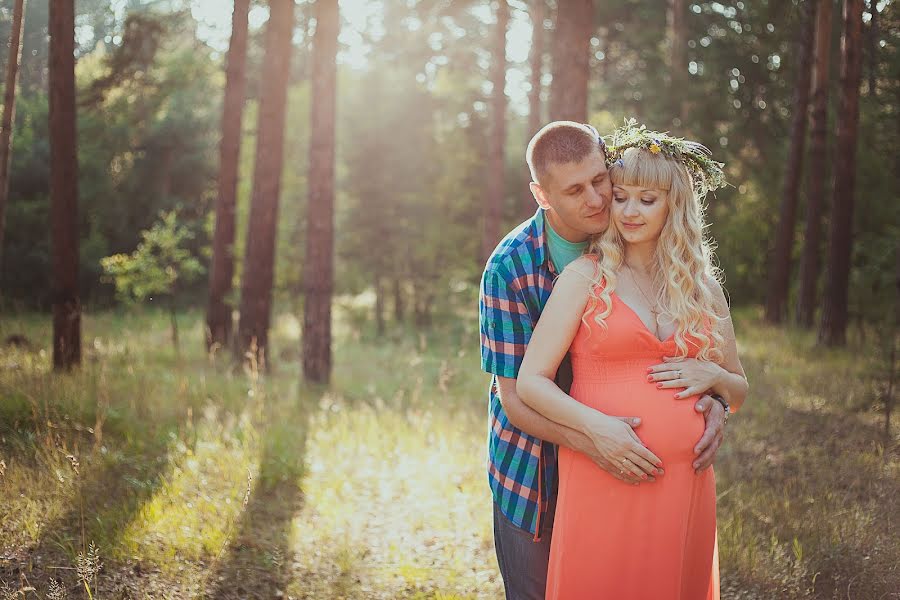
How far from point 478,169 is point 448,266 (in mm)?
3195

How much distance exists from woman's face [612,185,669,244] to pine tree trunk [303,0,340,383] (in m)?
8.21

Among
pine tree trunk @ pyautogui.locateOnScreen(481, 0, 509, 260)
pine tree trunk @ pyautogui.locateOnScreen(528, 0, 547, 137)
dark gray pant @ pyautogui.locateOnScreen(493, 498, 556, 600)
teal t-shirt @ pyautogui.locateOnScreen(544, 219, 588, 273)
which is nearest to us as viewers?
dark gray pant @ pyautogui.locateOnScreen(493, 498, 556, 600)

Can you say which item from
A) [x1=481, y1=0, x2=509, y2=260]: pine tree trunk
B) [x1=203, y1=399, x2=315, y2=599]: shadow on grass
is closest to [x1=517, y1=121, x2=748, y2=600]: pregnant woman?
[x1=203, y1=399, x2=315, y2=599]: shadow on grass

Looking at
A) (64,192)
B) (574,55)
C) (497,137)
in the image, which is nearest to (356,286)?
(497,137)

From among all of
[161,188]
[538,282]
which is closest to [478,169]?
[161,188]

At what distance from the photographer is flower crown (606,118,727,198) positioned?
3.15m

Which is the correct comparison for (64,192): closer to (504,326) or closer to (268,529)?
(268,529)

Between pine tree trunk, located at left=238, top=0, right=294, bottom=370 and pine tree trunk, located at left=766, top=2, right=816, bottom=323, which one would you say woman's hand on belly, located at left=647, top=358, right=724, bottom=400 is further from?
pine tree trunk, located at left=766, top=2, right=816, bottom=323

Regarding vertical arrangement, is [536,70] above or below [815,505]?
above

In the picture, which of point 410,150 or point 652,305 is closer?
point 652,305

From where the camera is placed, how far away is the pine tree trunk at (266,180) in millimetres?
11773

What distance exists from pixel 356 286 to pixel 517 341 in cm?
2129

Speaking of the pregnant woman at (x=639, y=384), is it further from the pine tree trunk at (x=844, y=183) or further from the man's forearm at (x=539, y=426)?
the pine tree trunk at (x=844, y=183)

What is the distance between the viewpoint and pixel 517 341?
314cm
